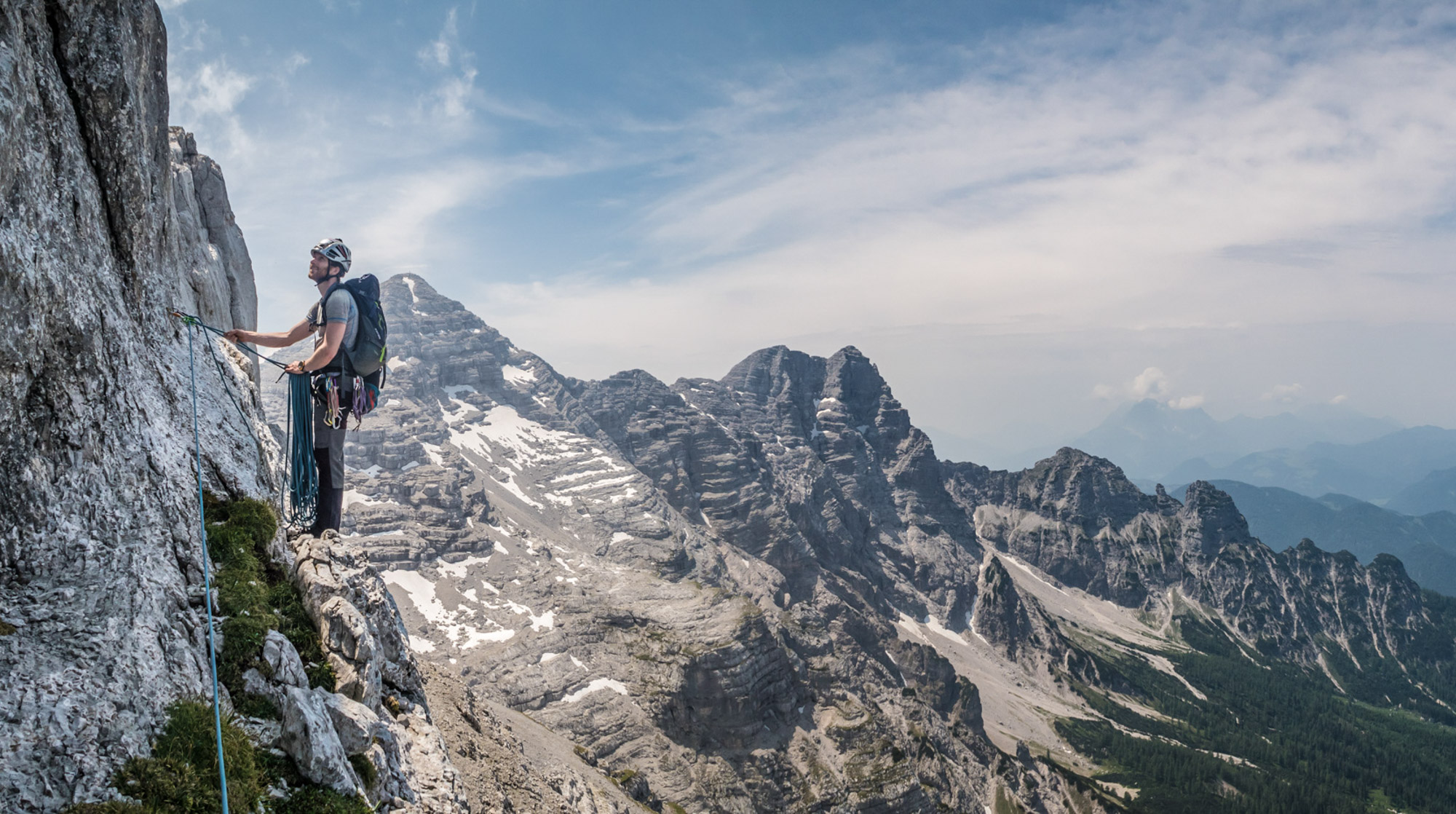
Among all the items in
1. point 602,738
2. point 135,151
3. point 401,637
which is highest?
point 135,151

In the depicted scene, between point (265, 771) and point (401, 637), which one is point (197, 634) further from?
point (401, 637)

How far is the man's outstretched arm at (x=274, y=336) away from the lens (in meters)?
13.6

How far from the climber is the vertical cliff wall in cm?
225

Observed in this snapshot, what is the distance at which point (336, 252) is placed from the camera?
14.6 m

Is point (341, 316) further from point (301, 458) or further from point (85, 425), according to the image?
point (85, 425)

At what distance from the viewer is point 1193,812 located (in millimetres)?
156250

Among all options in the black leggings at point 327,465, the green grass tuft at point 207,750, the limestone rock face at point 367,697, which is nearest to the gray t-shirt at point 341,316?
the black leggings at point 327,465

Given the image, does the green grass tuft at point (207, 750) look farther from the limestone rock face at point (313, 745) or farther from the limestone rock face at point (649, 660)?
the limestone rock face at point (649, 660)

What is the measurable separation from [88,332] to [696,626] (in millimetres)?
97490

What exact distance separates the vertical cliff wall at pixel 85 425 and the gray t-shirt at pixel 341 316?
2.55 m

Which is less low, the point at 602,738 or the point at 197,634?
the point at 197,634

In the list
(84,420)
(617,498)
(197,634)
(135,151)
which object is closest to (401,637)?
(197,634)

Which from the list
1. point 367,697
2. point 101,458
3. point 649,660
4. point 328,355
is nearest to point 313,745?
point 367,697

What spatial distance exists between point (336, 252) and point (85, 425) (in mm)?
6670
